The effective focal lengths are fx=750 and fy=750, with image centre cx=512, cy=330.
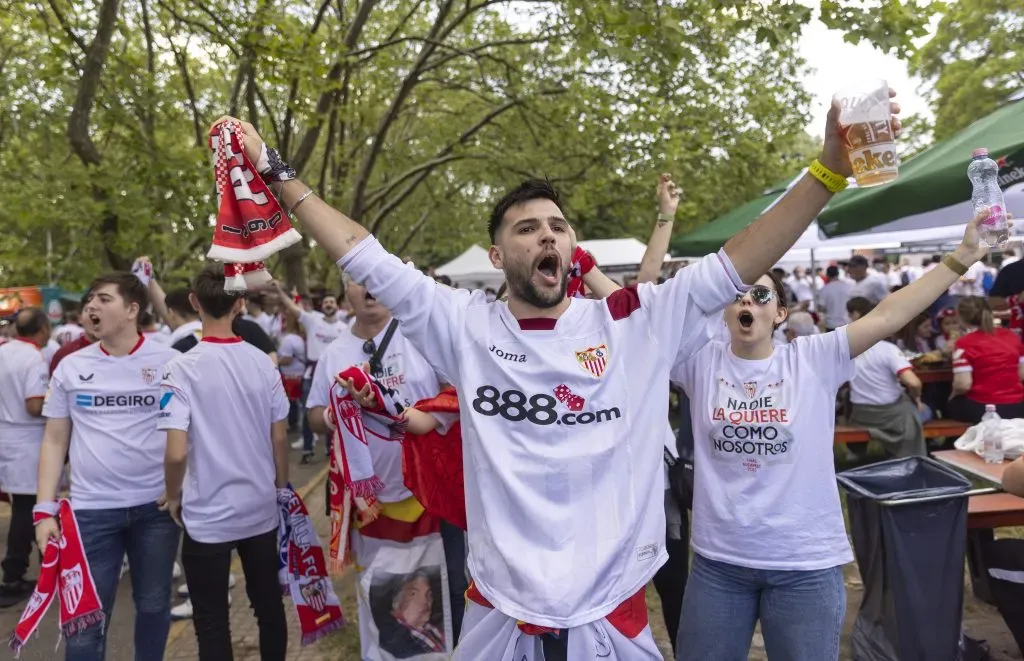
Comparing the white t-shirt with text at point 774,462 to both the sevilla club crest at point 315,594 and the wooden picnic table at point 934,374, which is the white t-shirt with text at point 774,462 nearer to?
the sevilla club crest at point 315,594

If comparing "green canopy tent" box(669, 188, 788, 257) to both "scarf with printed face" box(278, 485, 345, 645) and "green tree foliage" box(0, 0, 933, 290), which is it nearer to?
"green tree foliage" box(0, 0, 933, 290)

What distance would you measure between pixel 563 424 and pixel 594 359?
203 mm

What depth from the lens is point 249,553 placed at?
347 cm

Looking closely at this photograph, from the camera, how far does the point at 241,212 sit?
2236 millimetres

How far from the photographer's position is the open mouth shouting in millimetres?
2094

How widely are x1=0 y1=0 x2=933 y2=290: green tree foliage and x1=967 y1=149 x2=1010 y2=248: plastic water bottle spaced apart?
2.78 m

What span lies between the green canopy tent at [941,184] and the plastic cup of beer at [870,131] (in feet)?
11.0

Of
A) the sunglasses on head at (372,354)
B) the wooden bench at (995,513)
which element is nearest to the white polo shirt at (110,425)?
the sunglasses on head at (372,354)

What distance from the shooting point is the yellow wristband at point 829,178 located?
1880 mm

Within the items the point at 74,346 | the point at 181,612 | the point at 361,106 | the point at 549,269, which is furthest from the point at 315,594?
the point at 361,106

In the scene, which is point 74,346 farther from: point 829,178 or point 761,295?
point 829,178

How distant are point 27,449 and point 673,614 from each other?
4811 millimetres

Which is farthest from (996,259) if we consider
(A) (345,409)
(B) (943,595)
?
(A) (345,409)

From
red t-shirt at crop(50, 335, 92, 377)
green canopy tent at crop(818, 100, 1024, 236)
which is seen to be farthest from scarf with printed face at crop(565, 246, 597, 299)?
red t-shirt at crop(50, 335, 92, 377)
